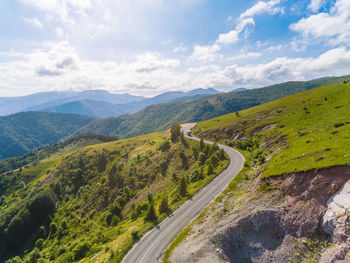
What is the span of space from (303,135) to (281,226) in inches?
1488

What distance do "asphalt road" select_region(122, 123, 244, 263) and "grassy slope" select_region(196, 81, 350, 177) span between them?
1545 cm

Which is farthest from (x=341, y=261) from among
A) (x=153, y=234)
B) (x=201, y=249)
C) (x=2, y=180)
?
(x=2, y=180)

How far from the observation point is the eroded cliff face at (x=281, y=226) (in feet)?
89.7

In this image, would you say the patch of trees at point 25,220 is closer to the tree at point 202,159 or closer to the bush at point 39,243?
the bush at point 39,243

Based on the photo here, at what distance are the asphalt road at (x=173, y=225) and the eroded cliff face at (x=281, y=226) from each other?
13.3 ft

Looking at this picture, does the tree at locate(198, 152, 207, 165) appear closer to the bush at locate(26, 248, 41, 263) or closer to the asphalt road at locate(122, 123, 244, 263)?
the asphalt road at locate(122, 123, 244, 263)

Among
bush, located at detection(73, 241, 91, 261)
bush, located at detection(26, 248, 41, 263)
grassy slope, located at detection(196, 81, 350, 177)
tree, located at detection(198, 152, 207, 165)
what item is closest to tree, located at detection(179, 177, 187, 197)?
grassy slope, located at detection(196, 81, 350, 177)

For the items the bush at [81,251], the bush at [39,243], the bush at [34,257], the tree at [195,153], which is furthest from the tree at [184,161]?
the bush at [39,243]

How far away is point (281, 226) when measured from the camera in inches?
1250

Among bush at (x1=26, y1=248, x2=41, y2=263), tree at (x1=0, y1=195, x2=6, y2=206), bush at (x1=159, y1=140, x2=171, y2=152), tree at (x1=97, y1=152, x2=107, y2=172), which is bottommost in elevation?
tree at (x1=0, y1=195, x2=6, y2=206)

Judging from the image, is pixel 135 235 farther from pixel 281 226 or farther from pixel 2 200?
pixel 2 200

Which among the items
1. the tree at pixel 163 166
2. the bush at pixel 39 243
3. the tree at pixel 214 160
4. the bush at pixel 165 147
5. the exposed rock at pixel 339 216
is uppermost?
the exposed rock at pixel 339 216

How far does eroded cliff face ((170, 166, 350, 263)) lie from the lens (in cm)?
2734

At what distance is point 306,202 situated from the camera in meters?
30.7
